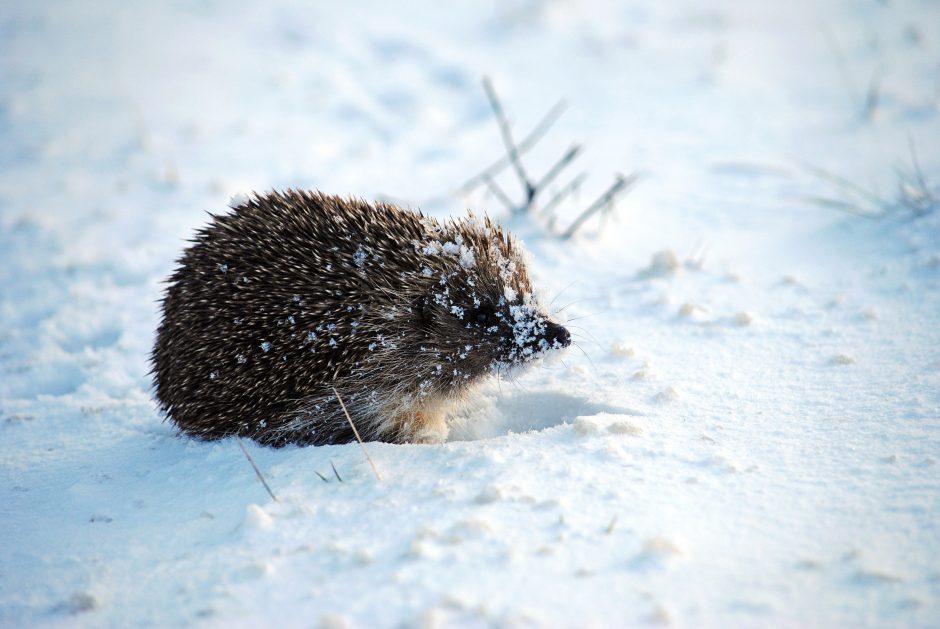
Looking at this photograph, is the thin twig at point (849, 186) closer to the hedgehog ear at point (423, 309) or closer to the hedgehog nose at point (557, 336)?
the hedgehog nose at point (557, 336)

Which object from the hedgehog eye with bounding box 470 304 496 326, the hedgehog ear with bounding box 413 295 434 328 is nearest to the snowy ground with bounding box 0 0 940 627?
the hedgehog eye with bounding box 470 304 496 326

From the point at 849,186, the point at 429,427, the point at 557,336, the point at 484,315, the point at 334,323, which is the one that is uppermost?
the point at 334,323

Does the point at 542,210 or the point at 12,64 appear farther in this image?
the point at 12,64

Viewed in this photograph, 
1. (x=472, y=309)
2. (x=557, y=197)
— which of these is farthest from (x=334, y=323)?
(x=557, y=197)

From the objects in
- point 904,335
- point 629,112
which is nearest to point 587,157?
point 629,112

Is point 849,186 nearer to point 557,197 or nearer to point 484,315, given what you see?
point 557,197

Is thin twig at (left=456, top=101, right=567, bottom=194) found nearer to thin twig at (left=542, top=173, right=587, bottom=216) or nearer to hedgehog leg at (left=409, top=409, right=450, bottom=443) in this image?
thin twig at (left=542, top=173, right=587, bottom=216)

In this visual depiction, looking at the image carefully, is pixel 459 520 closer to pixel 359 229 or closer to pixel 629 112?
pixel 359 229
